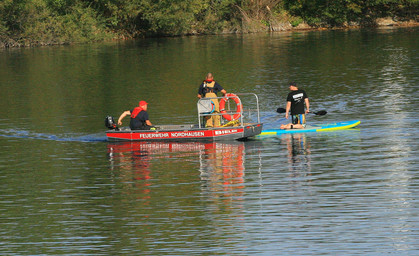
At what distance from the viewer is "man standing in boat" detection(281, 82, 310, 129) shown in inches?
1036

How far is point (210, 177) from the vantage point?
19.9 metres

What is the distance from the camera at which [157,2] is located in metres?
90.4

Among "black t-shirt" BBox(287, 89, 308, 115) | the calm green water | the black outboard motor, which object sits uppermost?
"black t-shirt" BBox(287, 89, 308, 115)

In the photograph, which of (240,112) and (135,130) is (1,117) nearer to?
(135,130)

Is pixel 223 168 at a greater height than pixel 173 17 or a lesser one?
lesser

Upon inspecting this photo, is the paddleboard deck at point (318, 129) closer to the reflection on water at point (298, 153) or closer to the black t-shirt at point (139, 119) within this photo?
the reflection on water at point (298, 153)

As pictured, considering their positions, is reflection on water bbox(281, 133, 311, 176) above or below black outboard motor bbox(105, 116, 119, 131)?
below

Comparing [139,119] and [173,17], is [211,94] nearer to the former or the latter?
[139,119]

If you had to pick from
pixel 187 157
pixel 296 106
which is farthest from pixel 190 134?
pixel 296 106

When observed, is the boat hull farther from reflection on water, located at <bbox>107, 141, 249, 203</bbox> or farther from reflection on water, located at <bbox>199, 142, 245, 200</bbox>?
reflection on water, located at <bbox>199, 142, 245, 200</bbox>

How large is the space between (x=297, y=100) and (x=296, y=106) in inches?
10.6

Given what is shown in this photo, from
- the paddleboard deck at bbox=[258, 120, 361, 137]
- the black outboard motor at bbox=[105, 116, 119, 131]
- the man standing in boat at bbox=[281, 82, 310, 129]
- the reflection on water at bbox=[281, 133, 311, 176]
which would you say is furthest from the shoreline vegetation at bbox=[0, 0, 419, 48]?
the reflection on water at bbox=[281, 133, 311, 176]

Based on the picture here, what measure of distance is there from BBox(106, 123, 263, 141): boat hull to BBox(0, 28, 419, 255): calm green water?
382mm

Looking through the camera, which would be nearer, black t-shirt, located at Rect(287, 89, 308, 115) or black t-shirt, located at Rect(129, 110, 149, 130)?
black t-shirt, located at Rect(129, 110, 149, 130)
